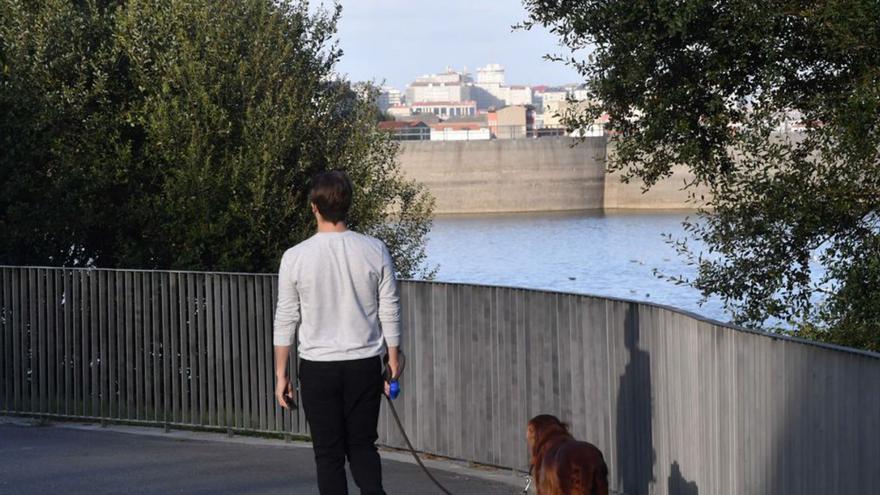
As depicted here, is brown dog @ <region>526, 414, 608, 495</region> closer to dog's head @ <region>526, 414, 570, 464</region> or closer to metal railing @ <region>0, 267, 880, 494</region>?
dog's head @ <region>526, 414, 570, 464</region>

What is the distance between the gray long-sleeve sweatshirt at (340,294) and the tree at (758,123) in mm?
7285

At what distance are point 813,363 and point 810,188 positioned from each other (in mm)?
8721

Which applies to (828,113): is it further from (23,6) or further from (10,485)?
(23,6)

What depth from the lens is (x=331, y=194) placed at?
6527mm

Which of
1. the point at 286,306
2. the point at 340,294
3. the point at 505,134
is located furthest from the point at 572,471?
→ the point at 505,134

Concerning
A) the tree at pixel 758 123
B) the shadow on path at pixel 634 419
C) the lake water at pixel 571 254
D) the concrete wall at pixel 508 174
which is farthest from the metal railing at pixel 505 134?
the shadow on path at pixel 634 419

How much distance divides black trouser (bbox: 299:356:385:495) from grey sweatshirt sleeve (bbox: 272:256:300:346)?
6.4 inches

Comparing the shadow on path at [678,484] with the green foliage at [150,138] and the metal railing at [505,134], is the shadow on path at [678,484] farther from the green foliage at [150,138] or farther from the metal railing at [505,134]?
the metal railing at [505,134]

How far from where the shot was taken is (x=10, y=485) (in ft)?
29.4

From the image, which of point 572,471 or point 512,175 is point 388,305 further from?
point 512,175

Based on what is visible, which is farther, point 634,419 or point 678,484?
point 634,419

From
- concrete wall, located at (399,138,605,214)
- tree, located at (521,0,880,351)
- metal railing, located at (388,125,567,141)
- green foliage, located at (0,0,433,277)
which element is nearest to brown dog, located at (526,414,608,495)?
tree, located at (521,0,880,351)

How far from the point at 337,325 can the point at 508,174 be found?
3354 inches

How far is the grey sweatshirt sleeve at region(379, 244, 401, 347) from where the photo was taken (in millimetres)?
6641
